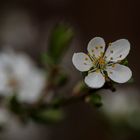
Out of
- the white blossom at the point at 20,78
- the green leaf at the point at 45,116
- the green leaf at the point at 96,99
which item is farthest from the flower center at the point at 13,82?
the green leaf at the point at 96,99

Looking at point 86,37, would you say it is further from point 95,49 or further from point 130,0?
point 95,49

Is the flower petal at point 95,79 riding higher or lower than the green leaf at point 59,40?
lower

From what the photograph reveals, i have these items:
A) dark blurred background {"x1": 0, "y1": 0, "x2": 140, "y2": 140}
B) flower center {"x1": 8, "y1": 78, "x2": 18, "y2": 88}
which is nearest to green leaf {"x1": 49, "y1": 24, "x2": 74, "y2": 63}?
flower center {"x1": 8, "y1": 78, "x2": 18, "y2": 88}

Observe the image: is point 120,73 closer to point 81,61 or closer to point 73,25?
point 81,61

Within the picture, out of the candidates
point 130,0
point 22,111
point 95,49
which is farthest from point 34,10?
point 95,49

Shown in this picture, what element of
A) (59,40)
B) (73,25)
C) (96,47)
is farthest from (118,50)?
(73,25)

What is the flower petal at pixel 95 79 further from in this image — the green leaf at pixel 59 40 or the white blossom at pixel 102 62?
the green leaf at pixel 59 40

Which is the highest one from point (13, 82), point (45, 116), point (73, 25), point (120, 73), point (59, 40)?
point (73, 25)
